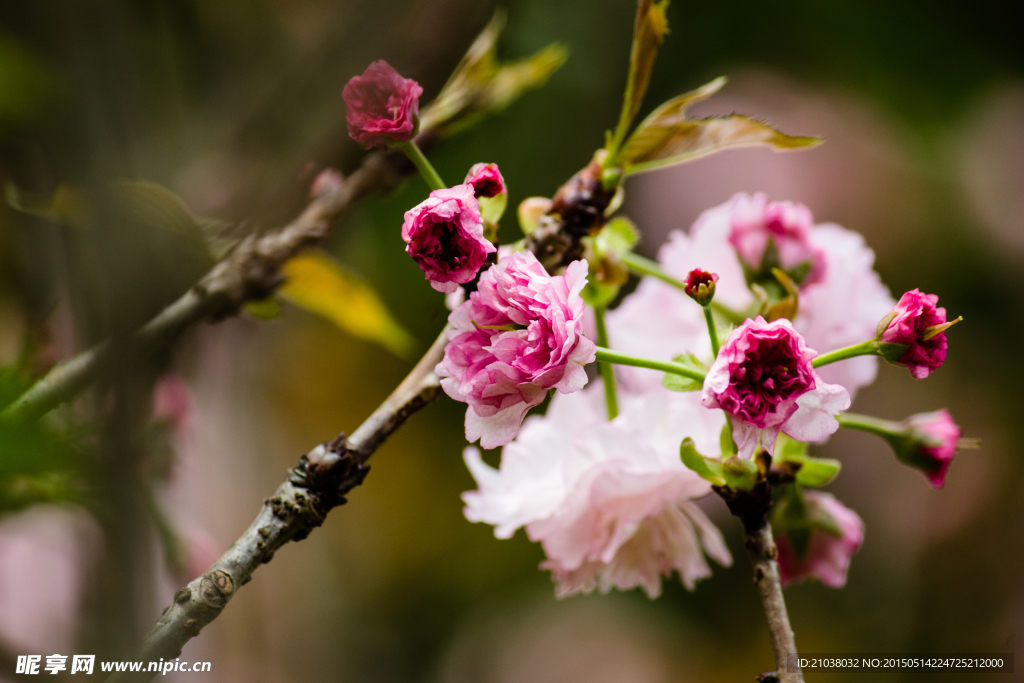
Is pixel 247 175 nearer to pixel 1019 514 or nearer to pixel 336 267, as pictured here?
pixel 336 267

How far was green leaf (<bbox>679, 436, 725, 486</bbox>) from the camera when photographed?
25cm

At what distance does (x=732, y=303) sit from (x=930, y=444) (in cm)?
12

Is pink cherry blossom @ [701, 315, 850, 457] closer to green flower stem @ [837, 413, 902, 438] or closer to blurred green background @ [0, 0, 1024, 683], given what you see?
green flower stem @ [837, 413, 902, 438]

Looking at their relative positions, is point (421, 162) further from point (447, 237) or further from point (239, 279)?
point (239, 279)

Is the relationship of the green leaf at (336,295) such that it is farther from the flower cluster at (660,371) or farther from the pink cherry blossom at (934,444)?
the pink cherry blossom at (934,444)

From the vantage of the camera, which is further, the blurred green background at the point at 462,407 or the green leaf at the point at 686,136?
the blurred green background at the point at 462,407

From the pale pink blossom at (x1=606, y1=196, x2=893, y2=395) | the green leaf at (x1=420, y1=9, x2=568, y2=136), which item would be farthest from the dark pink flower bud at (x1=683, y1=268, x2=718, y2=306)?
the green leaf at (x1=420, y1=9, x2=568, y2=136)

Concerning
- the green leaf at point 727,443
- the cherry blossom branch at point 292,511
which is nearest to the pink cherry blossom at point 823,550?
the green leaf at point 727,443

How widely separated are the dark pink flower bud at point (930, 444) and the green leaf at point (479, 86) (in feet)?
0.99

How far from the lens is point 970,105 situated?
101 cm

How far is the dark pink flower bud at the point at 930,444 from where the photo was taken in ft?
1.10

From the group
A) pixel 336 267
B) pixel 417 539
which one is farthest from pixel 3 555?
pixel 417 539

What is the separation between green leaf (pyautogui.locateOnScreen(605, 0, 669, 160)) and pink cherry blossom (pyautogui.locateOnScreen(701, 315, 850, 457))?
4.6 inches

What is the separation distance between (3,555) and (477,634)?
31.0 inches
